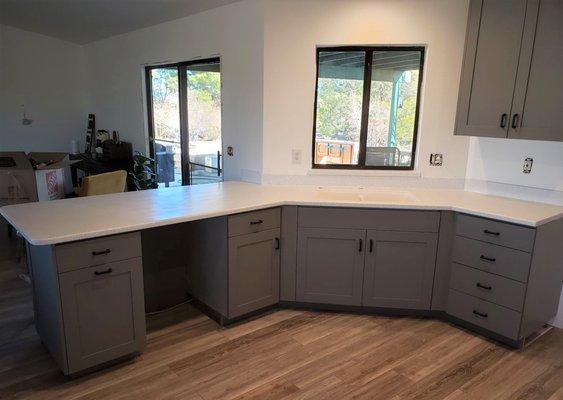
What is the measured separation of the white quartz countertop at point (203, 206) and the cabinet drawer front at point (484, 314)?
0.60 metres

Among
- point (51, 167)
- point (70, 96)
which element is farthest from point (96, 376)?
point (70, 96)

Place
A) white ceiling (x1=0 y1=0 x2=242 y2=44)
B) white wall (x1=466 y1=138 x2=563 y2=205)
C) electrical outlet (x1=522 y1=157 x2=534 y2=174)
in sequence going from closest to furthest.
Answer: white wall (x1=466 y1=138 x2=563 y2=205), electrical outlet (x1=522 y1=157 x2=534 y2=174), white ceiling (x1=0 y1=0 x2=242 y2=44)

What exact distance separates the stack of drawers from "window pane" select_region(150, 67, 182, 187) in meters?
3.11

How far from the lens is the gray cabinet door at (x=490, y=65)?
8.36 ft

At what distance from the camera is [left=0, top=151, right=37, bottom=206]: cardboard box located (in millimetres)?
3602

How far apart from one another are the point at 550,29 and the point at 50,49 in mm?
5987

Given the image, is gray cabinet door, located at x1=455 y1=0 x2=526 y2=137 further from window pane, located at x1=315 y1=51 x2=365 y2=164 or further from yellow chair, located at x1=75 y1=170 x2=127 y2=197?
yellow chair, located at x1=75 y1=170 x2=127 y2=197

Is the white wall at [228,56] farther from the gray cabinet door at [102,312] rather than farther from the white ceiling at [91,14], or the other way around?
the gray cabinet door at [102,312]

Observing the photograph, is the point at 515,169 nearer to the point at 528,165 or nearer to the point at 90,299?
the point at 528,165

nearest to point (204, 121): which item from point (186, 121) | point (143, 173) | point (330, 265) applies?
point (186, 121)

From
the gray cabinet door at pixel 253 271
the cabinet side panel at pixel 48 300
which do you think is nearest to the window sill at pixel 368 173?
the gray cabinet door at pixel 253 271

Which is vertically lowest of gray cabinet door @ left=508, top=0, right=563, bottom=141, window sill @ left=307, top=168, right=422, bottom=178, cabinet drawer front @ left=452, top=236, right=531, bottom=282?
cabinet drawer front @ left=452, top=236, right=531, bottom=282

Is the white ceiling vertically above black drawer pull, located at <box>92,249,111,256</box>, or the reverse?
the white ceiling

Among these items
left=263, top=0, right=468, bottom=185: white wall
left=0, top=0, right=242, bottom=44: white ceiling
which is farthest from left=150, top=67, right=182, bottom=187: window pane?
left=263, top=0, right=468, bottom=185: white wall
